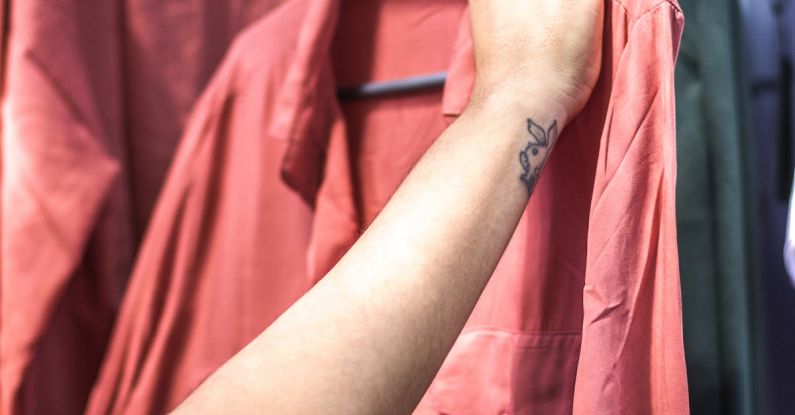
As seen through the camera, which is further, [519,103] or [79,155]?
[79,155]

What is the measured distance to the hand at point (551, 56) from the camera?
418 mm

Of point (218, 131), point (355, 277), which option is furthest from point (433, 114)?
point (355, 277)

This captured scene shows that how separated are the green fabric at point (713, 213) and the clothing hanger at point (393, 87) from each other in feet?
0.67

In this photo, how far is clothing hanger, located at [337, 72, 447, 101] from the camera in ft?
2.01

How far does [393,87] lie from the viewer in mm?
628

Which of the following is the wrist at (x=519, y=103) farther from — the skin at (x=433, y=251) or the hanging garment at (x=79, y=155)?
the hanging garment at (x=79, y=155)

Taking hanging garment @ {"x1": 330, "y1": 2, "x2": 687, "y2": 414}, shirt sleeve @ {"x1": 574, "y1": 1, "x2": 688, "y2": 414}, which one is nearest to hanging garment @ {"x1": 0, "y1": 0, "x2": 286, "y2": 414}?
hanging garment @ {"x1": 330, "y1": 2, "x2": 687, "y2": 414}

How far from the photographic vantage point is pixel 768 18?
1.72ft

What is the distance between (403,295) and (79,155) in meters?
0.40

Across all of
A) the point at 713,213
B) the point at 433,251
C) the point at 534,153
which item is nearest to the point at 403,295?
the point at 433,251

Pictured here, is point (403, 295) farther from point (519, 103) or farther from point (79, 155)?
point (79, 155)

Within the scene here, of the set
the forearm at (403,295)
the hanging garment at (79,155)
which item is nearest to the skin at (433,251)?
the forearm at (403,295)

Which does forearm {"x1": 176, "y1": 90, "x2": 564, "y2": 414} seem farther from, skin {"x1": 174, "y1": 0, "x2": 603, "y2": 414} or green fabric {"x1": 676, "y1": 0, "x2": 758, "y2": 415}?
green fabric {"x1": 676, "y1": 0, "x2": 758, "y2": 415}

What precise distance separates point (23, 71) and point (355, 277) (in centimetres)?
41
